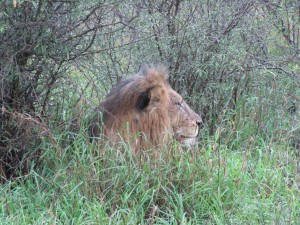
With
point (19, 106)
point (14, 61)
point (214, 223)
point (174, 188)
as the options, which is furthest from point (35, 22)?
point (214, 223)

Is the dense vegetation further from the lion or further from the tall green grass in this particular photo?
the lion

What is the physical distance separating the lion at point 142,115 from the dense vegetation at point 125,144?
0.54 feet

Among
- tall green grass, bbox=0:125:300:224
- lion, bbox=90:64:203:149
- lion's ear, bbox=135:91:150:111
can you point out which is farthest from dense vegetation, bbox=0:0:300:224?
lion's ear, bbox=135:91:150:111

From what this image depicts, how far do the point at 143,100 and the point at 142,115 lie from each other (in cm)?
12

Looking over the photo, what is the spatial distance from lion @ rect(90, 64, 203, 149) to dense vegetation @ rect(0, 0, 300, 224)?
0.54 ft

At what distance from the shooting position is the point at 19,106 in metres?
5.00

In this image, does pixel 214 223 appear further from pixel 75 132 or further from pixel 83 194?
pixel 75 132

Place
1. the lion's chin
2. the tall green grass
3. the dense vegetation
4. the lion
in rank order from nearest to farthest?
the tall green grass, the dense vegetation, the lion, the lion's chin

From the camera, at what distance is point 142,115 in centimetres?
510

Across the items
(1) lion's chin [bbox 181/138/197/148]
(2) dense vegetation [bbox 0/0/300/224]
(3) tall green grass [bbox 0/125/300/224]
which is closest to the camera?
(3) tall green grass [bbox 0/125/300/224]

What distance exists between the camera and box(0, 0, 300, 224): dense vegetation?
4.31 m

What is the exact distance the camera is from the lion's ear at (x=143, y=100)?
507 centimetres

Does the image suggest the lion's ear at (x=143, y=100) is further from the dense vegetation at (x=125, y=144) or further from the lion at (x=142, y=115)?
the dense vegetation at (x=125, y=144)

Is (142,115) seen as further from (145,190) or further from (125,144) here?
(145,190)
